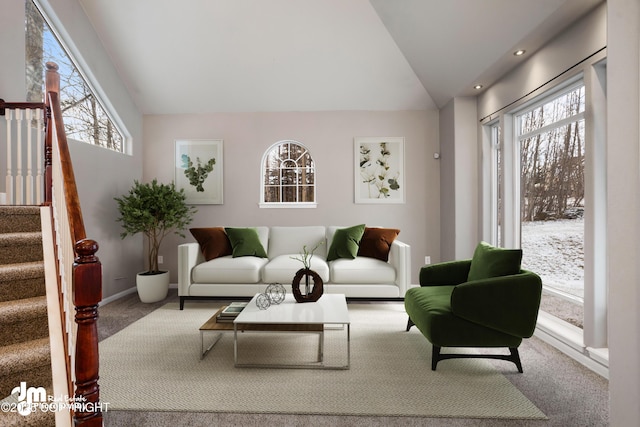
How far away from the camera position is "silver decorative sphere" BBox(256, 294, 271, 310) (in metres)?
2.78

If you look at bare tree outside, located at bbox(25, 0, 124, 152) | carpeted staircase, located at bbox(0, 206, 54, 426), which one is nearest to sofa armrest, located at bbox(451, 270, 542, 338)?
carpeted staircase, located at bbox(0, 206, 54, 426)

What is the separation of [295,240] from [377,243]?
3.51 feet

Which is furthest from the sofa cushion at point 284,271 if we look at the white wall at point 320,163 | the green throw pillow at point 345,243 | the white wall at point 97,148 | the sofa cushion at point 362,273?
the white wall at point 97,148

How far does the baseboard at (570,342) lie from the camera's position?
2.40m

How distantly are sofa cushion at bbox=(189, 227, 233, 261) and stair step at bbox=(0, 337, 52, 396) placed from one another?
2.58 m

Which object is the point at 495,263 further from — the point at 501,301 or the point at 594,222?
the point at 594,222

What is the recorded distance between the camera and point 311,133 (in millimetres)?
5086

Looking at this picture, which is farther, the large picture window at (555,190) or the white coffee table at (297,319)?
the large picture window at (555,190)

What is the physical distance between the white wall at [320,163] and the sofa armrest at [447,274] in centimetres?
186

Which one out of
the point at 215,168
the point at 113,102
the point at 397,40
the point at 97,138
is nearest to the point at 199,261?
the point at 215,168

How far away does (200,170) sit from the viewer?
16.8 ft

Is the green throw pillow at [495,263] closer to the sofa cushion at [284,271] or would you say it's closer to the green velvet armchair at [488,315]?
the green velvet armchair at [488,315]

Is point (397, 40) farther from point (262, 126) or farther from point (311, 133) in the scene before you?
point (262, 126)

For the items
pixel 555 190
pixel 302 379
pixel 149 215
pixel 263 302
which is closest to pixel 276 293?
pixel 263 302
